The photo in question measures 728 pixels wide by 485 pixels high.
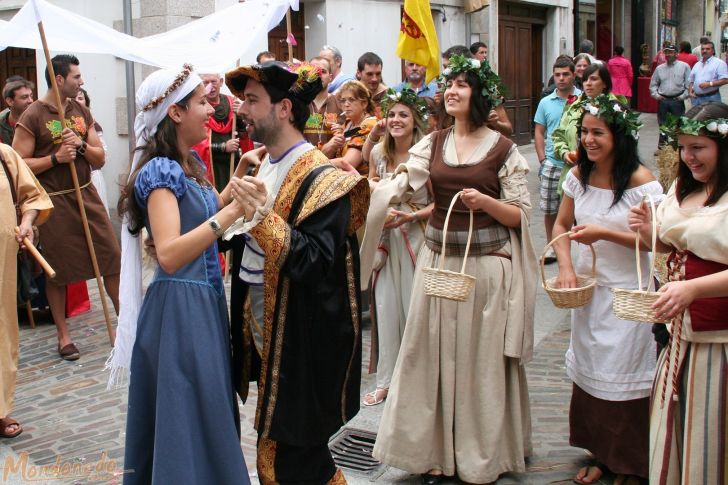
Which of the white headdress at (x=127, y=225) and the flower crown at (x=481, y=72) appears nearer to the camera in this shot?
the white headdress at (x=127, y=225)

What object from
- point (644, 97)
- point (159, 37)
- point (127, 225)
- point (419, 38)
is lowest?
point (127, 225)

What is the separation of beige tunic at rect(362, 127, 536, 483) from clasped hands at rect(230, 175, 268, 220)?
4.93 ft

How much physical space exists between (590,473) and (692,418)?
112 centimetres

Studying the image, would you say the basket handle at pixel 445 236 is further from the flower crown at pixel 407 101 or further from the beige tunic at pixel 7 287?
the beige tunic at pixel 7 287

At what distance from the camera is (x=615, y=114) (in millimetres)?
4141

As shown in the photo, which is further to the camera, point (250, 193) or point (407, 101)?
point (407, 101)

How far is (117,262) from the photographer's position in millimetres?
7188

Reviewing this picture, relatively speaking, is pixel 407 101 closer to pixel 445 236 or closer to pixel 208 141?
pixel 445 236

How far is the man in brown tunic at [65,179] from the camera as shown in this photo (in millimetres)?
6785

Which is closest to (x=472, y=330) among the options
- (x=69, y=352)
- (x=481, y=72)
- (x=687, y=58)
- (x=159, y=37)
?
(x=481, y=72)

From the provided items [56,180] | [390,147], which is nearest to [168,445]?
[390,147]

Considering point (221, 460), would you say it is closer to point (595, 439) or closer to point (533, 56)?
point (595, 439)

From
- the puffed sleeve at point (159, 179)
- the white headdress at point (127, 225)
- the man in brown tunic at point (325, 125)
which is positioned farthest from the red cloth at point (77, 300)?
the puffed sleeve at point (159, 179)

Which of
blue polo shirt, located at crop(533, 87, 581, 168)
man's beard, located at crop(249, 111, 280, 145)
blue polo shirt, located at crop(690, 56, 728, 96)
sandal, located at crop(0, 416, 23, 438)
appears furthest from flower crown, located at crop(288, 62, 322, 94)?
blue polo shirt, located at crop(690, 56, 728, 96)
